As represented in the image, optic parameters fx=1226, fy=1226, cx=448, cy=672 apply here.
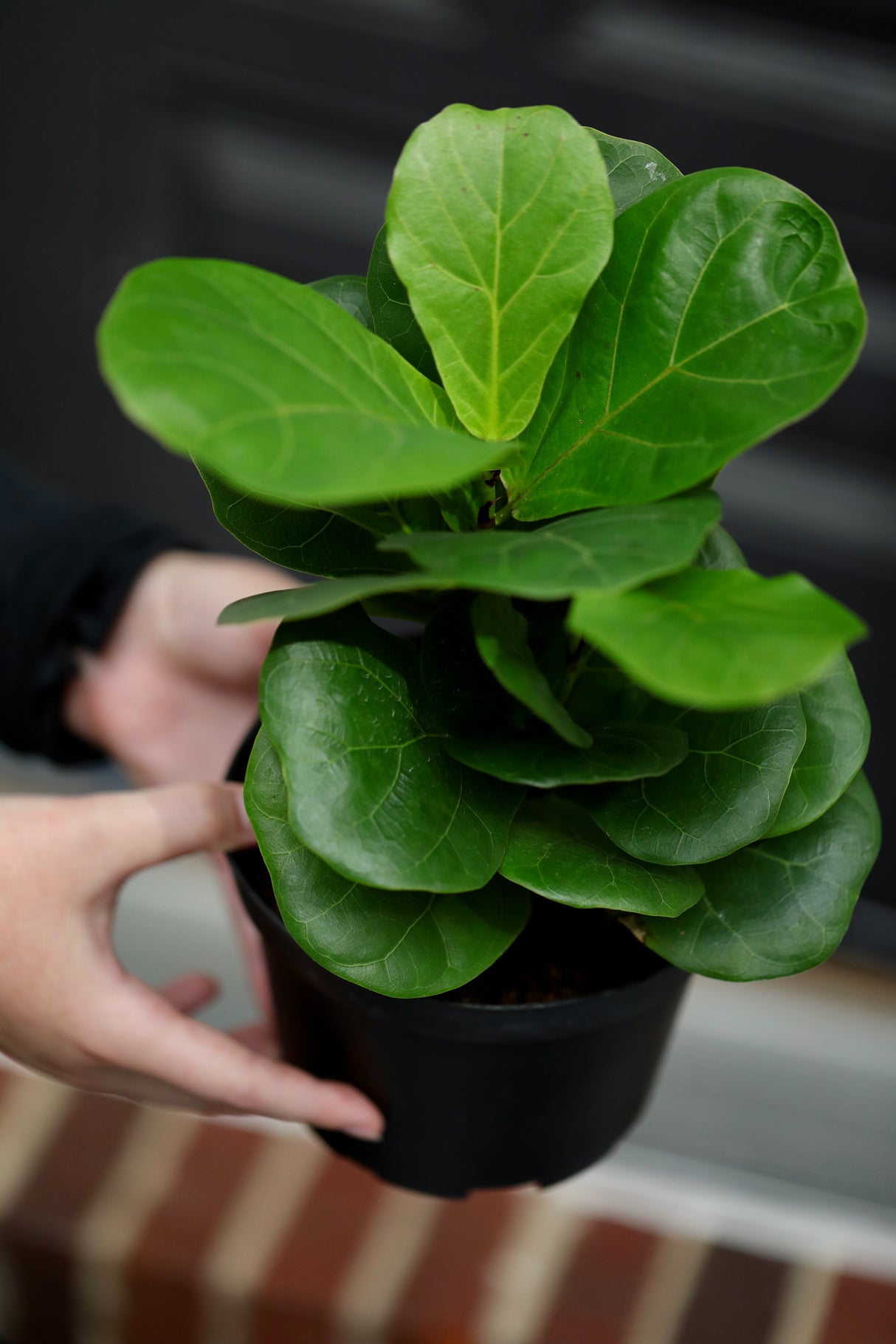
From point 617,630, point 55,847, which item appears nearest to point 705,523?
point 617,630

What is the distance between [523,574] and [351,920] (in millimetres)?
201

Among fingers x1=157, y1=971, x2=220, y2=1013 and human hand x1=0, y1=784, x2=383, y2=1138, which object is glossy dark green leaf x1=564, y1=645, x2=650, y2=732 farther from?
fingers x1=157, y1=971, x2=220, y2=1013

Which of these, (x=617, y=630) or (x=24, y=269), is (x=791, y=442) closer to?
(x=24, y=269)

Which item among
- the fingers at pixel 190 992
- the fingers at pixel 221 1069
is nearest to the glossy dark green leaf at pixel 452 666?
the fingers at pixel 221 1069

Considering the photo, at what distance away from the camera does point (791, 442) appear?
1650mm

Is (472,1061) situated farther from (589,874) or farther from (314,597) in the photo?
(314,597)

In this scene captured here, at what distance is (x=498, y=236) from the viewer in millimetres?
469

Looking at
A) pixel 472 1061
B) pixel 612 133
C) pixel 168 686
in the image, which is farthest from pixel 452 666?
pixel 612 133

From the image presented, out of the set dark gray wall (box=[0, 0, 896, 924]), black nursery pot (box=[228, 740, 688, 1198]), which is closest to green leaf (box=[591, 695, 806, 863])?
black nursery pot (box=[228, 740, 688, 1198])

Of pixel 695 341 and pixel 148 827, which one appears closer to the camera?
pixel 695 341

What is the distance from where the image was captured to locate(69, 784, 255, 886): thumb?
0.66m

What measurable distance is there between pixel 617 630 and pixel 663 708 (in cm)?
22

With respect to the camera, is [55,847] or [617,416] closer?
[617,416]

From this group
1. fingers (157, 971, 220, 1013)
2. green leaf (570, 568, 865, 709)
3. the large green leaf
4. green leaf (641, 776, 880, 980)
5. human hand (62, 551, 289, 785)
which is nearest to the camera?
green leaf (570, 568, 865, 709)
